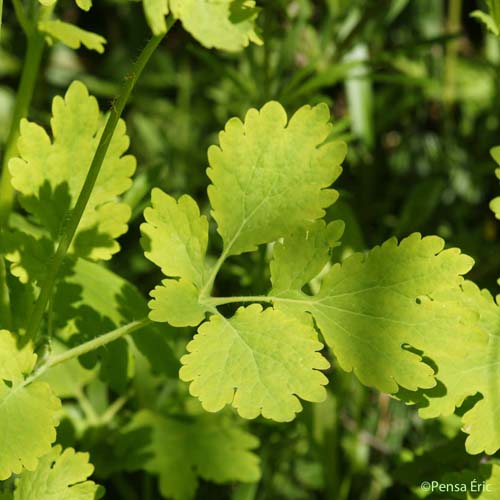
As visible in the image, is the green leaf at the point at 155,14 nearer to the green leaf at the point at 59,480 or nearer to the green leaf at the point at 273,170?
the green leaf at the point at 273,170

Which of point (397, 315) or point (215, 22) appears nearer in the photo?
point (215, 22)

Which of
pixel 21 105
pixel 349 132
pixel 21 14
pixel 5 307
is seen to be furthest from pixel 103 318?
pixel 349 132

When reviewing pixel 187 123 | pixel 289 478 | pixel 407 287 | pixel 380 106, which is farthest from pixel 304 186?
pixel 187 123


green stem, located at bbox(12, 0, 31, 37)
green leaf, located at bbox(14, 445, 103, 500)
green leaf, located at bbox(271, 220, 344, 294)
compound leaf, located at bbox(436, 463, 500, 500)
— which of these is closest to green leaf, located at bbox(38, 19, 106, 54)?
green stem, located at bbox(12, 0, 31, 37)

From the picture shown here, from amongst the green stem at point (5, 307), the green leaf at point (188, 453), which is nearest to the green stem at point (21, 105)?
the green stem at point (5, 307)

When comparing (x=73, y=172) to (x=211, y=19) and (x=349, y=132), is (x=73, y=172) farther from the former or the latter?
(x=349, y=132)
